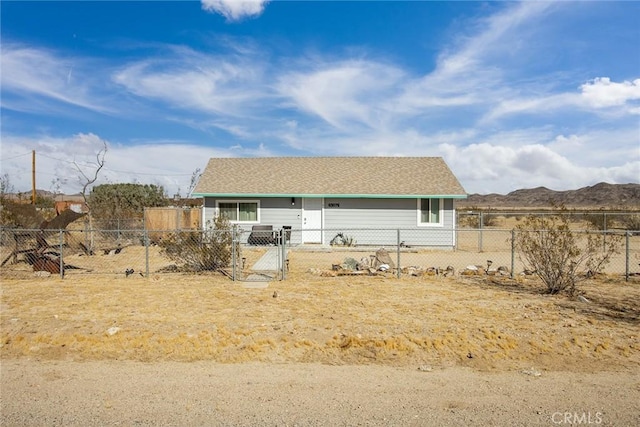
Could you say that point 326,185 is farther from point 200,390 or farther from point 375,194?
point 200,390

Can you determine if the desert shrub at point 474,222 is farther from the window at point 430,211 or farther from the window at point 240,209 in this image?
the window at point 240,209

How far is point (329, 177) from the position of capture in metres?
22.0

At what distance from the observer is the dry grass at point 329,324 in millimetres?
5793

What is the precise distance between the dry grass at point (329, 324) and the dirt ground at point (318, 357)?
3 cm

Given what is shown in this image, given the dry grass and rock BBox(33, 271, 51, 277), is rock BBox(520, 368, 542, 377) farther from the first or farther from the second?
rock BBox(33, 271, 51, 277)

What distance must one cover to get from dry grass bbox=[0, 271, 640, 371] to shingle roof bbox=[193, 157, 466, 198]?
406 inches

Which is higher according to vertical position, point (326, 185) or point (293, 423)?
point (326, 185)

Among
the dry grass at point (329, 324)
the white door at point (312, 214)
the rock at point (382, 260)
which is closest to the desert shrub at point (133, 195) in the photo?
the white door at point (312, 214)

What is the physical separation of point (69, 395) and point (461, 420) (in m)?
4.10

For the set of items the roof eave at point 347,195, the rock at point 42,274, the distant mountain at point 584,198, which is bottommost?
the rock at point 42,274

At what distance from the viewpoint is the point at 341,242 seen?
19.8 meters

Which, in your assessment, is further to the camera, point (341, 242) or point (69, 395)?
point (341, 242)

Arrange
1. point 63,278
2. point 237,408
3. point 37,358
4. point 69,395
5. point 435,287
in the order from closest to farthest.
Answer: point 237,408
point 69,395
point 37,358
point 435,287
point 63,278

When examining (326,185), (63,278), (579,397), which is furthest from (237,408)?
(326,185)
